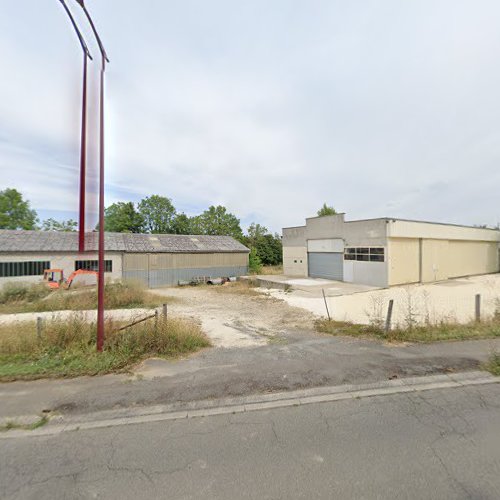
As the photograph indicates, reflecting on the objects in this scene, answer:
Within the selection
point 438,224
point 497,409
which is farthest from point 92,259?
point 438,224

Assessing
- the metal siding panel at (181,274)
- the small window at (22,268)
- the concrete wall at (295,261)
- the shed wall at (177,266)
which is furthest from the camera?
the concrete wall at (295,261)

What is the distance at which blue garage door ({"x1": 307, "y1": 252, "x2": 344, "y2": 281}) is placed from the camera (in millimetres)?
21391

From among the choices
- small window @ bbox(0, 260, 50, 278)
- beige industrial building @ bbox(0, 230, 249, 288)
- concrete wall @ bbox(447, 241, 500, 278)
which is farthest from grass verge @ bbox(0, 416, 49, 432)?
concrete wall @ bbox(447, 241, 500, 278)

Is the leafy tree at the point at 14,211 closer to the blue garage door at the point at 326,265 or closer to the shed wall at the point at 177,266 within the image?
the shed wall at the point at 177,266

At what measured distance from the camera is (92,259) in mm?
21906

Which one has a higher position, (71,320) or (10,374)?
(71,320)

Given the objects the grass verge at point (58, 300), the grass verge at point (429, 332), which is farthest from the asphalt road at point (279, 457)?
the grass verge at point (58, 300)

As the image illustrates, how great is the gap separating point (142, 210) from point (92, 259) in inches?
1208

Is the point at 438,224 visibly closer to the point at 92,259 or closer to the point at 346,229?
the point at 346,229

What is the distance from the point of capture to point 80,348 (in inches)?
218

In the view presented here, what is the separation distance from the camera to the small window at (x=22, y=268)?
19.2m

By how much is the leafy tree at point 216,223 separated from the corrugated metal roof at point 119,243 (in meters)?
20.0

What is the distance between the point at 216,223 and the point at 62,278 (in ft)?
102

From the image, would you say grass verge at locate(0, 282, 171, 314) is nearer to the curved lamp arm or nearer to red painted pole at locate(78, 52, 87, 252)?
red painted pole at locate(78, 52, 87, 252)
